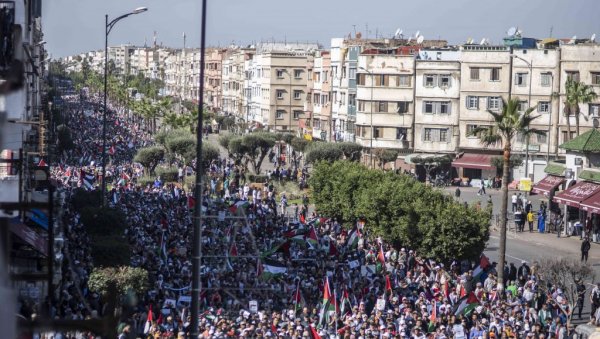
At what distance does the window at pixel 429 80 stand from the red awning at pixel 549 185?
73.6 ft

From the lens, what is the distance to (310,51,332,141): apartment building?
8838 centimetres

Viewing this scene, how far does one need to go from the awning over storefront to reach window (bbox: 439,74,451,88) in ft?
96.1


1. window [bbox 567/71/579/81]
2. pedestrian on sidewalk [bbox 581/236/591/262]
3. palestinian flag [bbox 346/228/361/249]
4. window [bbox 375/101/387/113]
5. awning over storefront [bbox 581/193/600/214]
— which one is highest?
window [bbox 567/71/579/81]

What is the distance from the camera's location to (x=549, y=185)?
1966 inches

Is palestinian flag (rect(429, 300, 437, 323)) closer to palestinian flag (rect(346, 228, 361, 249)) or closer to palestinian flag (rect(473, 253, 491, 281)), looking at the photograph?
palestinian flag (rect(473, 253, 491, 281))

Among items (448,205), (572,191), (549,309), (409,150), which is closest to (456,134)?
(409,150)

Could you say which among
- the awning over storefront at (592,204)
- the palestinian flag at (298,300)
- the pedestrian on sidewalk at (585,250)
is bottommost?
the pedestrian on sidewalk at (585,250)

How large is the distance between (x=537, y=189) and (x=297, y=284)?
27485 mm

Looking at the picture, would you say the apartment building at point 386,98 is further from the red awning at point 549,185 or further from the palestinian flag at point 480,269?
the palestinian flag at point 480,269

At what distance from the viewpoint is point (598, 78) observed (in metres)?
66.2

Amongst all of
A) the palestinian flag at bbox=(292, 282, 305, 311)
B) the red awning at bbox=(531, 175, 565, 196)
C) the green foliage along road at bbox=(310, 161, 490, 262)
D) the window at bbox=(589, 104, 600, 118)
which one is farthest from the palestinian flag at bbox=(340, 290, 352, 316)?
the window at bbox=(589, 104, 600, 118)

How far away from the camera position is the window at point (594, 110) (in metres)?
65.6

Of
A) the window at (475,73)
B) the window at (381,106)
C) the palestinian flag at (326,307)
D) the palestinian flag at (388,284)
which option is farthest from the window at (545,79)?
the palestinian flag at (326,307)

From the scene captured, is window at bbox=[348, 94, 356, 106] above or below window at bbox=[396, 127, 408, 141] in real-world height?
above
